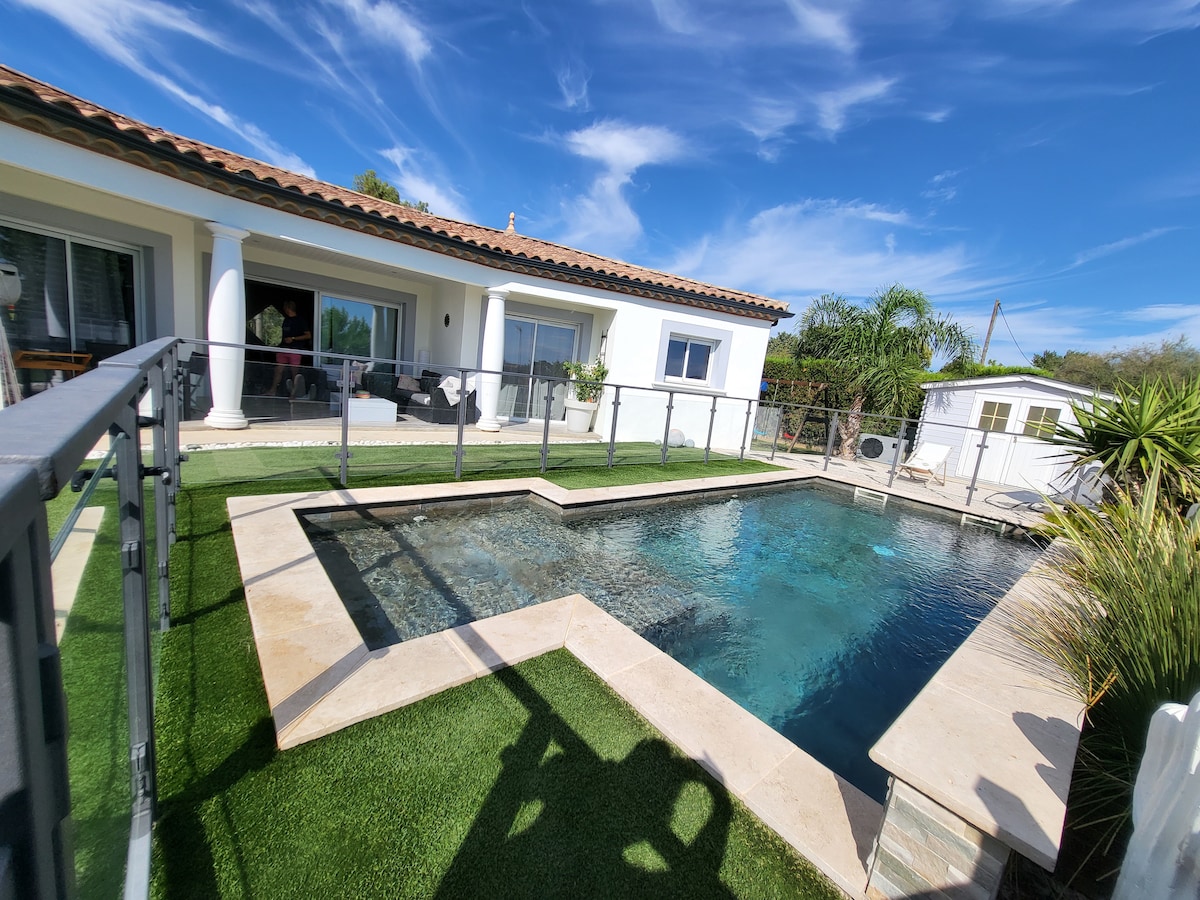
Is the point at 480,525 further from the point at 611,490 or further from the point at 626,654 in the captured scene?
the point at 626,654

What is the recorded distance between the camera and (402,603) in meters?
3.88

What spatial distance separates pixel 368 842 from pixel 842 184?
76.3 feet

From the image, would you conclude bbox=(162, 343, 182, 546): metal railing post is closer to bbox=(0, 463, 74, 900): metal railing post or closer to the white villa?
the white villa

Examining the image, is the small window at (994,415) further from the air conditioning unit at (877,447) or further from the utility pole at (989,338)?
the utility pole at (989,338)

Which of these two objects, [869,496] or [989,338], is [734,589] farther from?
[989,338]

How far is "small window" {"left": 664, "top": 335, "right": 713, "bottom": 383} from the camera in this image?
1259cm

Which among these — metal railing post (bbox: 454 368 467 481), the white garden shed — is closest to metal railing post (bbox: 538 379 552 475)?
metal railing post (bbox: 454 368 467 481)

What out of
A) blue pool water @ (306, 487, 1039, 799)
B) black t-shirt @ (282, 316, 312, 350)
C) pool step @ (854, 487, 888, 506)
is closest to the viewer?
blue pool water @ (306, 487, 1039, 799)

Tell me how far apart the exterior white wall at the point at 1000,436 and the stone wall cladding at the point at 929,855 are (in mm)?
11089

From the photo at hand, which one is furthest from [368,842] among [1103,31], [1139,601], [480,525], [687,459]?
[1103,31]

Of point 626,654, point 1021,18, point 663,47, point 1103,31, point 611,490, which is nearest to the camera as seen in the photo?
point 626,654

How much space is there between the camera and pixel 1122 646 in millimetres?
2352

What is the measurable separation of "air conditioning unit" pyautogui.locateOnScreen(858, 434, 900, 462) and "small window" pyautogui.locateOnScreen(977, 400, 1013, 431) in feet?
7.74

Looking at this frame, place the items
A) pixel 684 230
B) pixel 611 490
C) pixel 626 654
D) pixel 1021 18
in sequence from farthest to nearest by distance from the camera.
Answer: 1. pixel 684 230
2. pixel 1021 18
3. pixel 611 490
4. pixel 626 654
